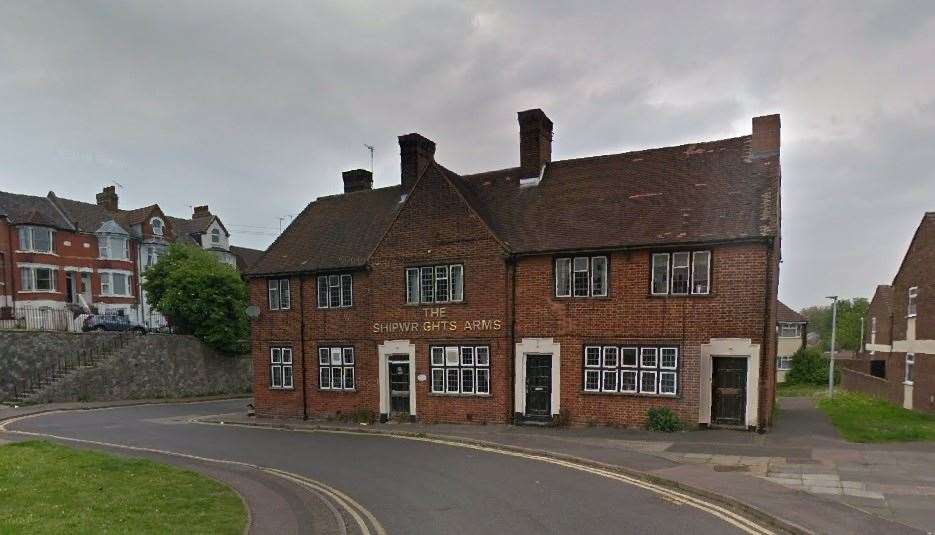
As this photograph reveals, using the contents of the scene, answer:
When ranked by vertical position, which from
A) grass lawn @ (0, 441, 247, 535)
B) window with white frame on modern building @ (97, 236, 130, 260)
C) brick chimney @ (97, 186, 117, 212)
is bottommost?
grass lawn @ (0, 441, 247, 535)

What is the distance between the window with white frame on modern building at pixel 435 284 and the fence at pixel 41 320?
27.4 meters

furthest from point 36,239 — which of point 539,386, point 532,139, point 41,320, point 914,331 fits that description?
point 914,331

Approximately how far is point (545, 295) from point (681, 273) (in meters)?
4.46

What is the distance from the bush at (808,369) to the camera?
136ft

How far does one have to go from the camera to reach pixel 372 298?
21344mm

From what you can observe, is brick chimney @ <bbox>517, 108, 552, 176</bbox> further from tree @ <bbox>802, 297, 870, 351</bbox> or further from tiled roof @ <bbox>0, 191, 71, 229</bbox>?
tree @ <bbox>802, 297, 870, 351</bbox>

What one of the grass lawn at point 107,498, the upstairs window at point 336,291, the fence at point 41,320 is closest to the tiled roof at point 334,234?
the upstairs window at point 336,291

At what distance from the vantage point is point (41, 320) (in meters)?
35.7

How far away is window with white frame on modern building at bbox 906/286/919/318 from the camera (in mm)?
25078

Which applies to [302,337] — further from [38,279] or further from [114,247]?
[114,247]

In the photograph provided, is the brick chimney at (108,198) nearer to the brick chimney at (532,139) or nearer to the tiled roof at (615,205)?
the tiled roof at (615,205)

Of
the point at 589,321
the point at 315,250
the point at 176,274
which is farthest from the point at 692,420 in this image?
the point at 176,274

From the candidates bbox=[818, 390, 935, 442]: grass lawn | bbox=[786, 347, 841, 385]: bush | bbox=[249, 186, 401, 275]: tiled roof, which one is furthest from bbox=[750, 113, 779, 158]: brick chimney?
bbox=[786, 347, 841, 385]: bush

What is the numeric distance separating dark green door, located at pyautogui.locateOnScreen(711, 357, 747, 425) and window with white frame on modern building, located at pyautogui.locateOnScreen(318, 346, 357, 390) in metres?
13.5
